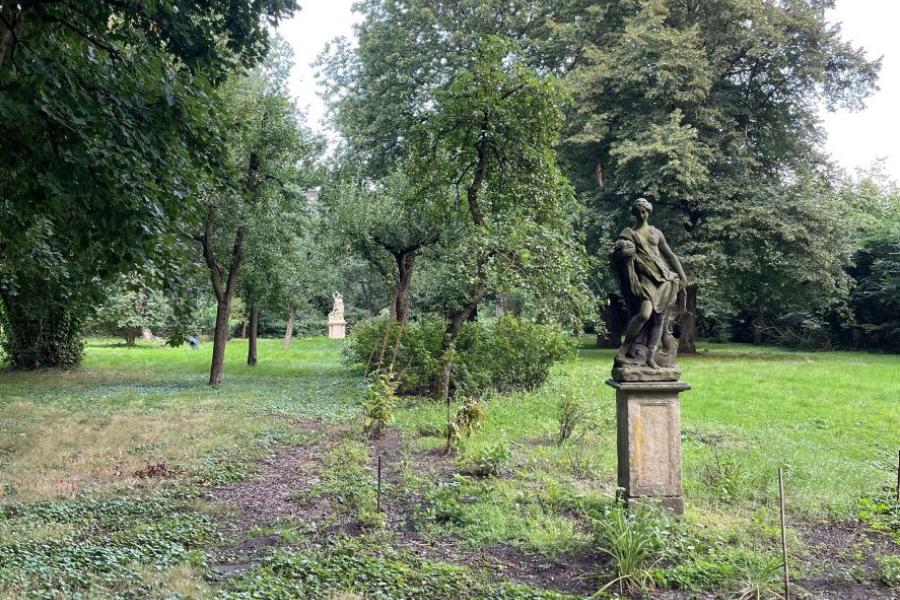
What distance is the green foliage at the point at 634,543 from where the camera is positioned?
400cm

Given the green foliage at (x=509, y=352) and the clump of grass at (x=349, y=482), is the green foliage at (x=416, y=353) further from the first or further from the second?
the clump of grass at (x=349, y=482)

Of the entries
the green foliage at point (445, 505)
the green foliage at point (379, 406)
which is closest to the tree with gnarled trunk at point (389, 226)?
the green foliage at point (379, 406)

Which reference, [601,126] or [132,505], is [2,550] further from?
[601,126]

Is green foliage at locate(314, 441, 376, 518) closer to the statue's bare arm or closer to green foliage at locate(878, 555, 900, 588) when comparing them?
the statue's bare arm

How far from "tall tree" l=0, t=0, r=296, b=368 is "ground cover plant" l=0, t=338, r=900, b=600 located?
232 cm

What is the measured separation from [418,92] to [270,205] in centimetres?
850

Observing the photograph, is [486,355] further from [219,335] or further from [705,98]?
[705,98]

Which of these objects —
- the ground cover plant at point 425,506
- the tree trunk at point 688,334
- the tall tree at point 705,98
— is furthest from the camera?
the tree trunk at point 688,334

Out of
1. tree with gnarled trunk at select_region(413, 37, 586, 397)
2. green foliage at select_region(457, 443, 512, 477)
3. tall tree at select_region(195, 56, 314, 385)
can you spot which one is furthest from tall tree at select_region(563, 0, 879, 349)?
green foliage at select_region(457, 443, 512, 477)

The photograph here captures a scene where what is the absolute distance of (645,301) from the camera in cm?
542

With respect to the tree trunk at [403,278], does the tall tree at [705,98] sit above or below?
above

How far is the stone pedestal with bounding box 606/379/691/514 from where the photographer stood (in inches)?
206

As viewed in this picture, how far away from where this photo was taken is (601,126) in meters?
20.7

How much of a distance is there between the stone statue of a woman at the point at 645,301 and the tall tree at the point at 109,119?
4357mm
